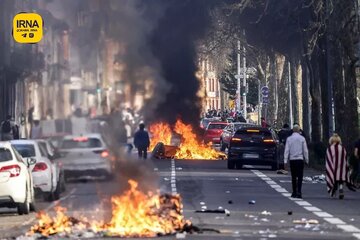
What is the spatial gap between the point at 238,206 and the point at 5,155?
206 inches

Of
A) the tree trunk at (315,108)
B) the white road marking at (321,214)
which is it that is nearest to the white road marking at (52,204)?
the white road marking at (321,214)

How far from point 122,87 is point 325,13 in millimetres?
30783

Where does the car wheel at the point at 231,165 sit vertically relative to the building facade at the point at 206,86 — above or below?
below

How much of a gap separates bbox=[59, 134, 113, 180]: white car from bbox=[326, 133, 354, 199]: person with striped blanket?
1175 cm

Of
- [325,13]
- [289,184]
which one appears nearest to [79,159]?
[289,184]

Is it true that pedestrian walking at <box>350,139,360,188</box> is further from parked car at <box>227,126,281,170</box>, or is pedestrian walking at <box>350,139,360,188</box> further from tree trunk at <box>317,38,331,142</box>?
tree trunk at <box>317,38,331,142</box>

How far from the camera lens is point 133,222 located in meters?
20.9

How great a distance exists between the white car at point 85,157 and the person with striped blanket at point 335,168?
463 inches

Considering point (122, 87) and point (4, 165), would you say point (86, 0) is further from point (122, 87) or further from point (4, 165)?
point (4, 165)

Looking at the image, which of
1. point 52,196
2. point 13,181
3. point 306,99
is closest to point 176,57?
point 13,181

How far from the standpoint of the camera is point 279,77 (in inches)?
3787

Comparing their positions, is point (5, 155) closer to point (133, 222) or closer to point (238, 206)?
point (238, 206)

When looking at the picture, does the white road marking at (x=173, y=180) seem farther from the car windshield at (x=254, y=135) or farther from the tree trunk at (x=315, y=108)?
the tree trunk at (x=315, y=108)

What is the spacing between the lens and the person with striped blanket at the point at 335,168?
1291 inches
